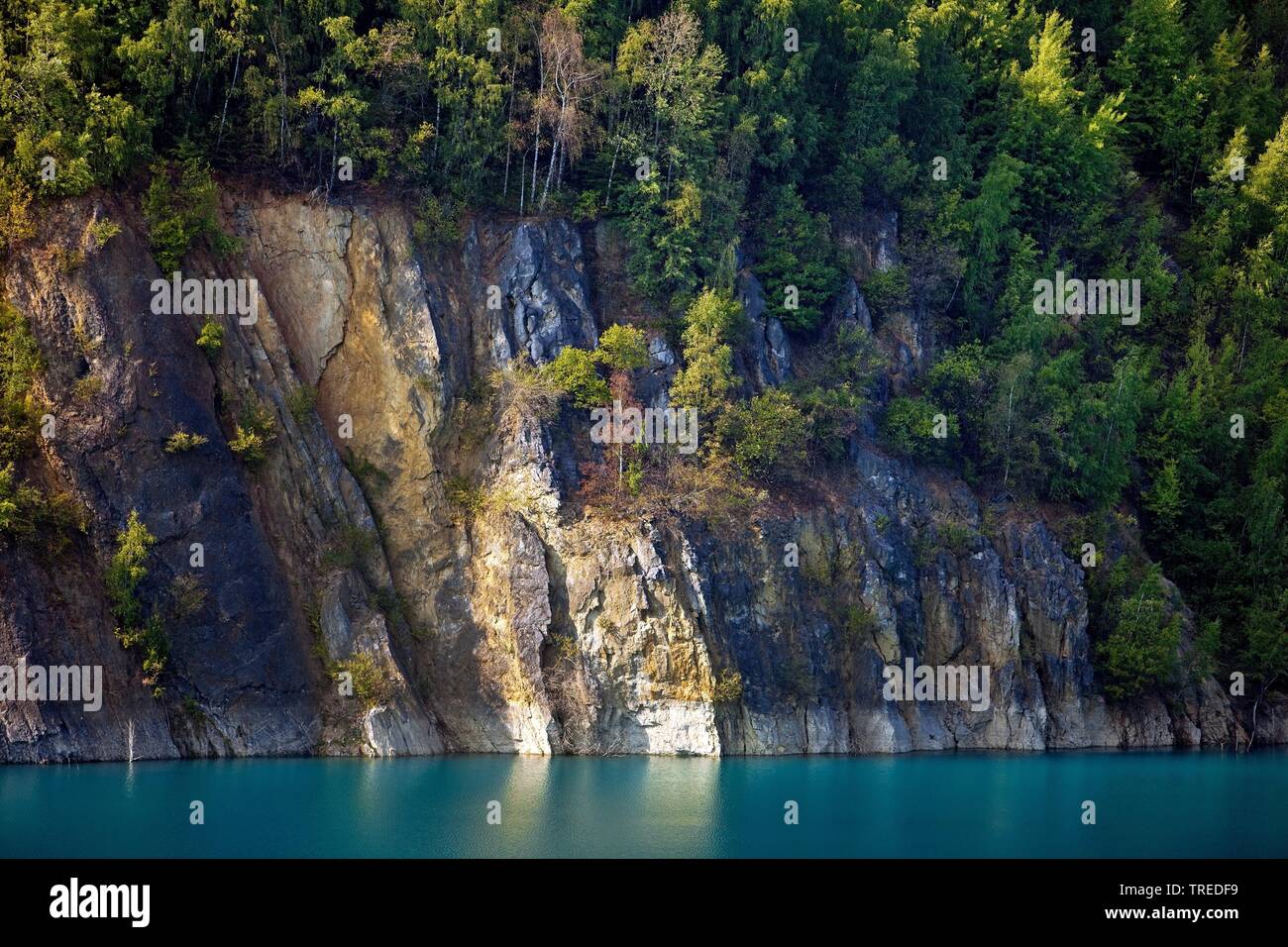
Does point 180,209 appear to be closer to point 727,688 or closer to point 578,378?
point 578,378

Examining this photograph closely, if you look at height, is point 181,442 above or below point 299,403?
below

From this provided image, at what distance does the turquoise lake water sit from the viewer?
32188 mm

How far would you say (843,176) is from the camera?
5791 cm

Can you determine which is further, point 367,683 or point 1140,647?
point 1140,647

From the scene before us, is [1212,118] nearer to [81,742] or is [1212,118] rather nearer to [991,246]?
[991,246]

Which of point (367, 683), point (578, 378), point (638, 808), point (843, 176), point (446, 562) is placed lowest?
point (638, 808)

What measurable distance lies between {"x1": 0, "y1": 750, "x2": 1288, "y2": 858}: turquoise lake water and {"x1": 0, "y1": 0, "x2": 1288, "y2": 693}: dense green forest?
1015 cm

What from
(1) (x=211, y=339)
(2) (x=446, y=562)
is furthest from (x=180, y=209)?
(2) (x=446, y=562)

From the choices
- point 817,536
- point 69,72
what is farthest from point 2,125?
point 817,536

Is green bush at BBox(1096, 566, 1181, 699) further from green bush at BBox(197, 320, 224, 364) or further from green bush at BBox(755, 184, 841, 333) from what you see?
green bush at BBox(197, 320, 224, 364)

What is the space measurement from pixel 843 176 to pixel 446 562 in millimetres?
20847

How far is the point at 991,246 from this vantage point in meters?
59.0

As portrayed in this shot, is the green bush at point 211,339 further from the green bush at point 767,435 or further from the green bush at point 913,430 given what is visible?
the green bush at point 913,430

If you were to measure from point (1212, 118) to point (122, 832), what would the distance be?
5195 cm
